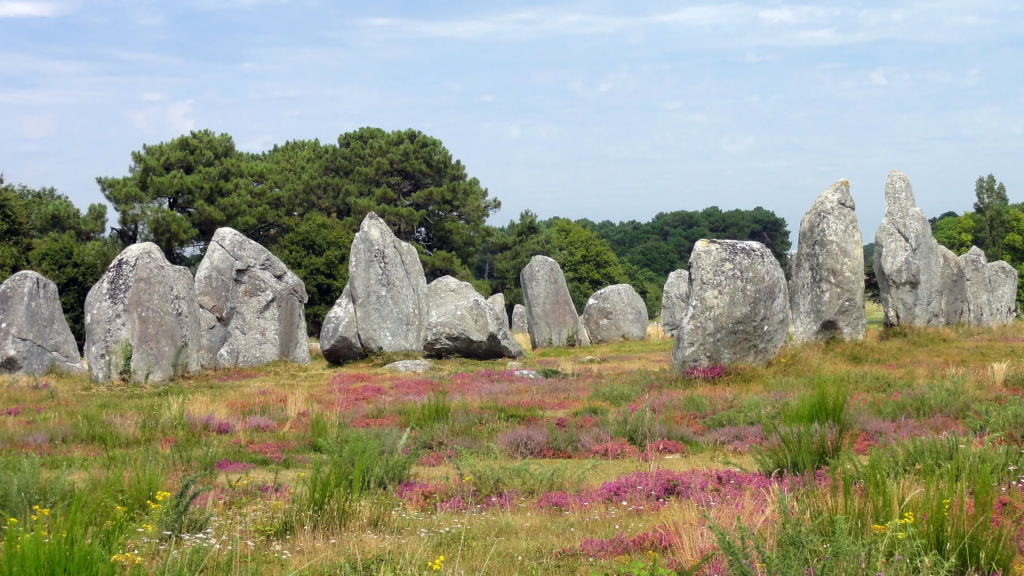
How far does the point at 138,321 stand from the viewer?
17312 mm

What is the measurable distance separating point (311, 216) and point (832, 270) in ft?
107

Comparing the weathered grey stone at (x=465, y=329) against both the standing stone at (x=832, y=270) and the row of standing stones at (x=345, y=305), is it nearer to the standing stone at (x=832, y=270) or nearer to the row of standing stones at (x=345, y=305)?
the row of standing stones at (x=345, y=305)

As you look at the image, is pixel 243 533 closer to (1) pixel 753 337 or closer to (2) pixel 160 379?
(1) pixel 753 337

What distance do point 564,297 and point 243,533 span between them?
26215 mm

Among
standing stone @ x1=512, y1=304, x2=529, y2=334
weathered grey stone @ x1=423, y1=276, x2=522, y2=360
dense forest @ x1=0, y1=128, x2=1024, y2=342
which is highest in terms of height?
dense forest @ x1=0, y1=128, x2=1024, y2=342

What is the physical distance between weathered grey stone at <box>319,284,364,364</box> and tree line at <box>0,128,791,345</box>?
14053 mm

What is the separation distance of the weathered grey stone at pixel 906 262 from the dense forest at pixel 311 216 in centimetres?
2555

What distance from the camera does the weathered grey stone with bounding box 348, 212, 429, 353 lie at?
942 inches

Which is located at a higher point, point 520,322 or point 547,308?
point 547,308

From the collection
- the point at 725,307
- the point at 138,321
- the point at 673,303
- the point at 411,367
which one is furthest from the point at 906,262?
the point at 138,321

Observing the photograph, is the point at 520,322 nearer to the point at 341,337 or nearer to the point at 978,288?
the point at 978,288

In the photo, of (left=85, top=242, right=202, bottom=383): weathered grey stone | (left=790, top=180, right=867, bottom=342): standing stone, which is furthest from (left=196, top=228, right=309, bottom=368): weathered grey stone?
(left=790, top=180, right=867, bottom=342): standing stone

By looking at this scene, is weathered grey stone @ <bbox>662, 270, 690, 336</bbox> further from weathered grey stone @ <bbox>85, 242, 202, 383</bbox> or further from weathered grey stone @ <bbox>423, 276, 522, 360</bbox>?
weathered grey stone @ <bbox>85, 242, 202, 383</bbox>

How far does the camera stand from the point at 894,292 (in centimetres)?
2466
